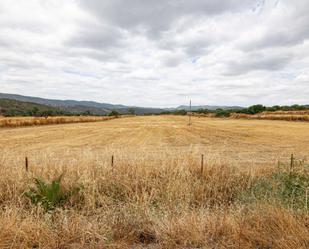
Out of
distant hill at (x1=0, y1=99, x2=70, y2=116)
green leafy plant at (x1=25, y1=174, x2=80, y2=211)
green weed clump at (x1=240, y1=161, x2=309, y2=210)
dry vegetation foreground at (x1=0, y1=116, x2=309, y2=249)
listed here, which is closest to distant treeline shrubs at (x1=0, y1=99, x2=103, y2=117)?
distant hill at (x1=0, y1=99, x2=70, y2=116)

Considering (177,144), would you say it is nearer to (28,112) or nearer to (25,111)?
(28,112)

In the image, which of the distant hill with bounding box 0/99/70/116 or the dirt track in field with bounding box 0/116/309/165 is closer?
the dirt track in field with bounding box 0/116/309/165

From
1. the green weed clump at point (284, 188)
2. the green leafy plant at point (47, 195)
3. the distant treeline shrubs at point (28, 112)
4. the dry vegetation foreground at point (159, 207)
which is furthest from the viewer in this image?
the distant treeline shrubs at point (28, 112)

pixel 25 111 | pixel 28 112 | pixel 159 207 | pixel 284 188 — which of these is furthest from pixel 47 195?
pixel 25 111

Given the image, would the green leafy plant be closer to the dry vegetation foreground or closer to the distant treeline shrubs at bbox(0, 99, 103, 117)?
the dry vegetation foreground

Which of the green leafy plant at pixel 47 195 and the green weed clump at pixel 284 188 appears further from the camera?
the green leafy plant at pixel 47 195

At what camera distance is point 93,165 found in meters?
7.93

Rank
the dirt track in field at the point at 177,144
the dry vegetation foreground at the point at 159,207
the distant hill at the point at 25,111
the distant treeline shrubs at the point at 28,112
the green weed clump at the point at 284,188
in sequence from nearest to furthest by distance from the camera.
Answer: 1. the dry vegetation foreground at the point at 159,207
2. the green weed clump at the point at 284,188
3. the dirt track in field at the point at 177,144
4. the distant treeline shrubs at the point at 28,112
5. the distant hill at the point at 25,111

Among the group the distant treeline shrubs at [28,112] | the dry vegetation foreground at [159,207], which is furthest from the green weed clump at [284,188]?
the distant treeline shrubs at [28,112]

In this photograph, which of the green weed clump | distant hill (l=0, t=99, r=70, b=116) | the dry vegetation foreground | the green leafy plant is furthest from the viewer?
distant hill (l=0, t=99, r=70, b=116)

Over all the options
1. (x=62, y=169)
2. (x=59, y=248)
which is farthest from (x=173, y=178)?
(x=59, y=248)

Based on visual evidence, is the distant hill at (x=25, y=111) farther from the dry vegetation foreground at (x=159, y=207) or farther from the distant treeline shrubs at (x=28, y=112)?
the dry vegetation foreground at (x=159, y=207)

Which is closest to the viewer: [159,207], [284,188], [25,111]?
[159,207]

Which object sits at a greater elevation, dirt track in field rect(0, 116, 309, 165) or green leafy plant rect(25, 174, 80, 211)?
green leafy plant rect(25, 174, 80, 211)
